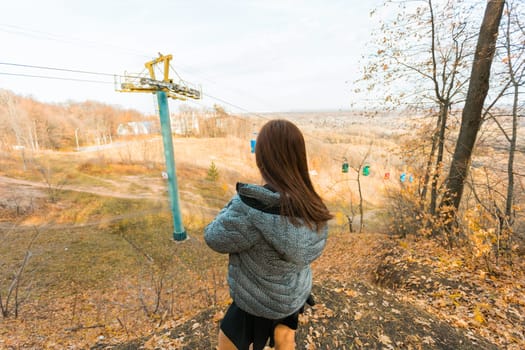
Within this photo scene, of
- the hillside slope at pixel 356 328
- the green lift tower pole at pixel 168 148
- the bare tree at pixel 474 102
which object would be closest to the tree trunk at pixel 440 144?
the bare tree at pixel 474 102

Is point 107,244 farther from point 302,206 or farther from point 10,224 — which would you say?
point 302,206

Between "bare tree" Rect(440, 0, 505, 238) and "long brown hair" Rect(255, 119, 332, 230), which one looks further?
"bare tree" Rect(440, 0, 505, 238)

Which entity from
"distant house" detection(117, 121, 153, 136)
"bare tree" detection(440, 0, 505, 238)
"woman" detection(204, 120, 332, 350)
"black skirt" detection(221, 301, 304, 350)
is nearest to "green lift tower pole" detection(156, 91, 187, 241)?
"black skirt" detection(221, 301, 304, 350)

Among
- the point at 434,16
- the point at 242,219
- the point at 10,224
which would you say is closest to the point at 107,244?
the point at 10,224

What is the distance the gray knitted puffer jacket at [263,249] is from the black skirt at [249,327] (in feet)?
0.42

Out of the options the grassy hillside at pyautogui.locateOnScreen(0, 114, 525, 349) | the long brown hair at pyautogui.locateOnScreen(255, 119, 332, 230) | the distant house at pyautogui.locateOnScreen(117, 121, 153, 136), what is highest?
the distant house at pyautogui.locateOnScreen(117, 121, 153, 136)

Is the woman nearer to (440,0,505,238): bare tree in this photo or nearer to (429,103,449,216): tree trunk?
(440,0,505,238): bare tree

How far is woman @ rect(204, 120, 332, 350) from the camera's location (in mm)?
1083

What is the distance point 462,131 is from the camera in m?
5.10

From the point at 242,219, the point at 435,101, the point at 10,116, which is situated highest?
the point at 10,116

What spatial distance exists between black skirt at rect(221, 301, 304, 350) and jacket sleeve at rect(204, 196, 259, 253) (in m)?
0.56

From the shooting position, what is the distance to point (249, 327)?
1.40m

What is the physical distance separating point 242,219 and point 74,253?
11162 millimetres

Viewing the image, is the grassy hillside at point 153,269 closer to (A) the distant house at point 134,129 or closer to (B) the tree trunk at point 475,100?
(B) the tree trunk at point 475,100
